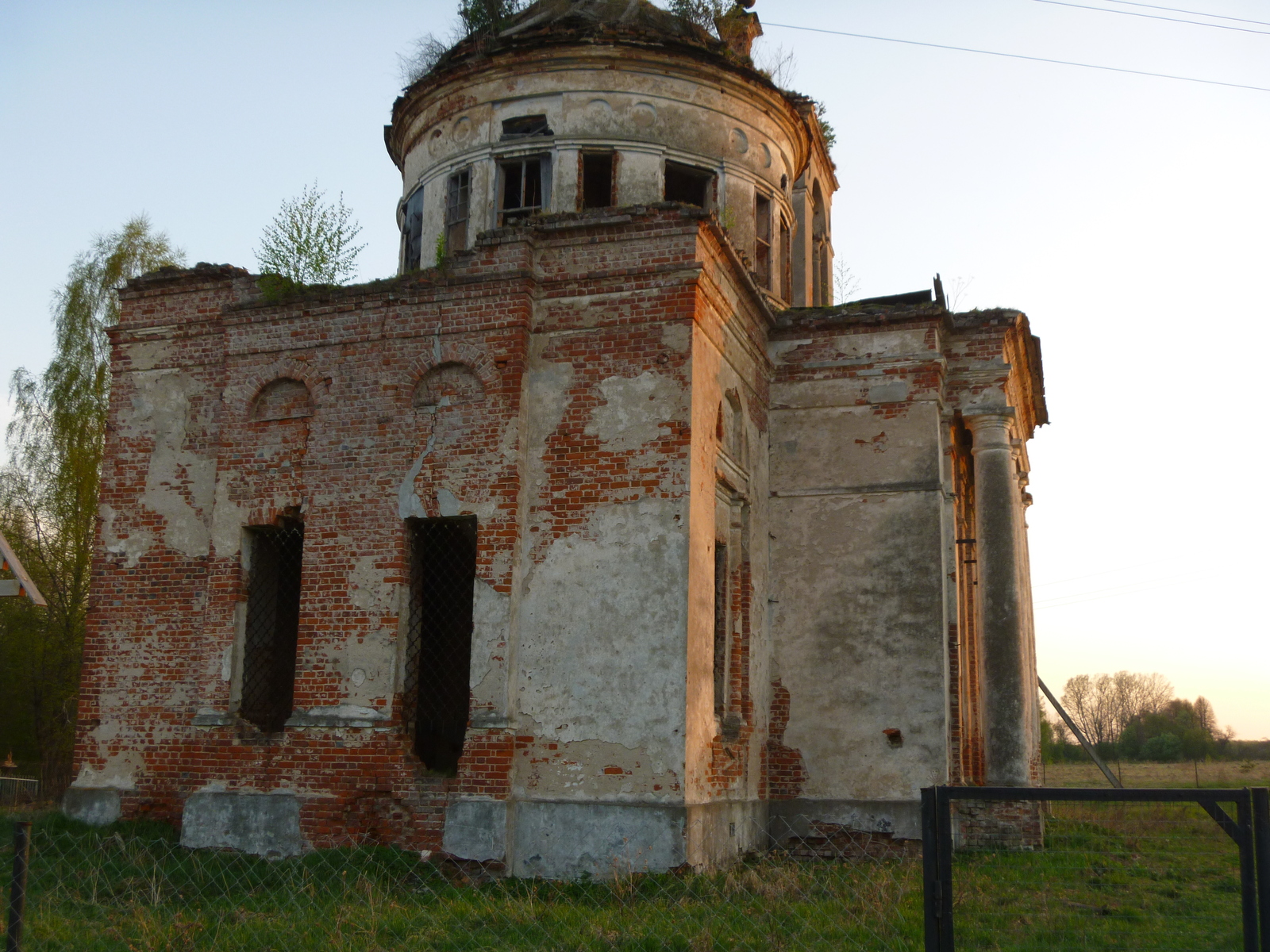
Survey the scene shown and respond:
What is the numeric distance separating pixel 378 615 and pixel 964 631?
7257 millimetres

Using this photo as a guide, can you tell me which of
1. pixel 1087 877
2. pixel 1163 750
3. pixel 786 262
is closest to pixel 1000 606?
pixel 1087 877

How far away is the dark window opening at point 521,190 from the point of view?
14.3 m

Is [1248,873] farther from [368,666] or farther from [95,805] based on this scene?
[95,805]

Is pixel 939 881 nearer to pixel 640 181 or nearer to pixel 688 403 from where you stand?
pixel 688 403

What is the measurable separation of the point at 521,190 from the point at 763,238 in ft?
10.8

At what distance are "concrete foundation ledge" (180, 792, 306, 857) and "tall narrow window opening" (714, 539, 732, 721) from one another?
4.19 metres

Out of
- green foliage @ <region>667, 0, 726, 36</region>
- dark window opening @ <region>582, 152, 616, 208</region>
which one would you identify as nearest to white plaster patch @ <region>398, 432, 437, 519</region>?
dark window opening @ <region>582, 152, 616, 208</region>

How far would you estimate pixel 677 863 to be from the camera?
950 centimetres

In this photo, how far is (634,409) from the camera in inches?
419

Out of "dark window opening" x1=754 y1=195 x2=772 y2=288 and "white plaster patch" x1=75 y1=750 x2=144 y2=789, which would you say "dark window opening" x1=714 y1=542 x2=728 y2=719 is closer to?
"dark window opening" x1=754 y1=195 x2=772 y2=288

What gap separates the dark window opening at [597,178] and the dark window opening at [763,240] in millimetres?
2001

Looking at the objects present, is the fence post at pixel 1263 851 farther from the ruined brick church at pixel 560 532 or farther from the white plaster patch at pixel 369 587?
the white plaster patch at pixel 369 587

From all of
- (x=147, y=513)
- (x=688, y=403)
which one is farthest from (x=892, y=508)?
(x=147, y=513)

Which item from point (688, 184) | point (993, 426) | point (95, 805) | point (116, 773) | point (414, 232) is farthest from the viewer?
point (414, 232)
